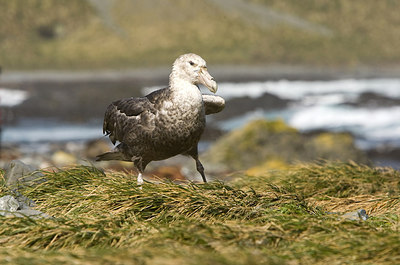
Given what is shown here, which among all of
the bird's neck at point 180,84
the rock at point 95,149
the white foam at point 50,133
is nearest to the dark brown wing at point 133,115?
the bird's neck at point 180,84

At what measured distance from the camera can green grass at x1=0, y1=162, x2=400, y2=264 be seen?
4883mm

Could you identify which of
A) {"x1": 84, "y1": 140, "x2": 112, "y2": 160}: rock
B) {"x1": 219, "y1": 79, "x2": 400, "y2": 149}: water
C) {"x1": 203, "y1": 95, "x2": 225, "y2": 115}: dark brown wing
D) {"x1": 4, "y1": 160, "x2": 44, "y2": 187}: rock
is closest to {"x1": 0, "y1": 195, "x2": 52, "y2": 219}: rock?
{"x1": 4, "y1": 160, "x2": 44, "y2": 187}: rock

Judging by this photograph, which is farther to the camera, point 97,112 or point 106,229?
point 97,112

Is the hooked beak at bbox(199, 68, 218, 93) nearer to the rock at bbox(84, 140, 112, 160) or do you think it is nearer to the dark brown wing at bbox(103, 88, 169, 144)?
the dark brown wing at bbox(103, 88, 169, 144)

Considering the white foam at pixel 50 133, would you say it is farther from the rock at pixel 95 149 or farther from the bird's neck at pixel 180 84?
the bird's neck at pixel 180 84

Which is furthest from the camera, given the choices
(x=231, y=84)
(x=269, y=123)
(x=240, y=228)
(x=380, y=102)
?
(x=231, y=84)

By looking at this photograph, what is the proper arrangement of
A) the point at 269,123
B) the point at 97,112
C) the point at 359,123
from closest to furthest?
the point at 269,123 → the point at 359,123 → the point at 97,112

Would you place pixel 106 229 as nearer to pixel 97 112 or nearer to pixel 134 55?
pixel 97 112

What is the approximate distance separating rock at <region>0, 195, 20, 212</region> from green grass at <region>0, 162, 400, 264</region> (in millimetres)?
326

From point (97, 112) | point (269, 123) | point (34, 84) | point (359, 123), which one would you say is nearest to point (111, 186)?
point (269, 123)

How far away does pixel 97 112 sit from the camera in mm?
51656

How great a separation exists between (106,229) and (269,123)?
14.3 m

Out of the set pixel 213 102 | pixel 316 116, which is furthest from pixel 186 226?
pixel 316 116

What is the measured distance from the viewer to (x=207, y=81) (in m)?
6.96
